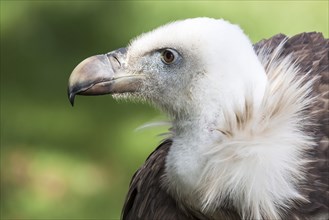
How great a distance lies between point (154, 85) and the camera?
2.36m

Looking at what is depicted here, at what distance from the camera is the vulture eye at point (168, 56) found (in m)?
2.33

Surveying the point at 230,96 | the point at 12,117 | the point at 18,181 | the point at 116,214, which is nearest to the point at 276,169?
the point at 230,96

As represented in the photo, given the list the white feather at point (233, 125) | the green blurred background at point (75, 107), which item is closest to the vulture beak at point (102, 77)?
the white feather at point (233, 125)

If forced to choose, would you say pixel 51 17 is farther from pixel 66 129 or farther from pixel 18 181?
pixel 18 181

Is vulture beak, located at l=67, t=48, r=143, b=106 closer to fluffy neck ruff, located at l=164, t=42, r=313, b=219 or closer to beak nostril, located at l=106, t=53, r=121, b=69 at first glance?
beak nostril, located at l=106, t=53, r=121, b=69

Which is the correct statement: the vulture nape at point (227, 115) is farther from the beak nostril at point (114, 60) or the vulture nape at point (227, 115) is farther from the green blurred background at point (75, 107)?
the green blurred background at point (75, 107)

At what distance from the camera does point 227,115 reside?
7.27 feet

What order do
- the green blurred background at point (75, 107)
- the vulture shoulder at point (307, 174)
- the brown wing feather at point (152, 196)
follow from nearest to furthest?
the vulture shoulder at point (307, 174), the brown wing feather at point (152, 196), the green blurred background at point (75, 107)

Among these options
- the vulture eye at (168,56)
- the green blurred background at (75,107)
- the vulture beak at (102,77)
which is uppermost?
the vulture eye at (168,56)

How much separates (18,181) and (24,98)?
2.15 ft

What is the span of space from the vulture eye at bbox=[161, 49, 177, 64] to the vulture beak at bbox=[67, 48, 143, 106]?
0.29 ft

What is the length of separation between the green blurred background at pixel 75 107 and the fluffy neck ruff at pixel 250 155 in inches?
67.0

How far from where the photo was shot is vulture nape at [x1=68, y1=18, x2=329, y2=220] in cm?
219

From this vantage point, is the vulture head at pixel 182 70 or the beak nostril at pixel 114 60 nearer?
the vulture head at pixel 182 70
